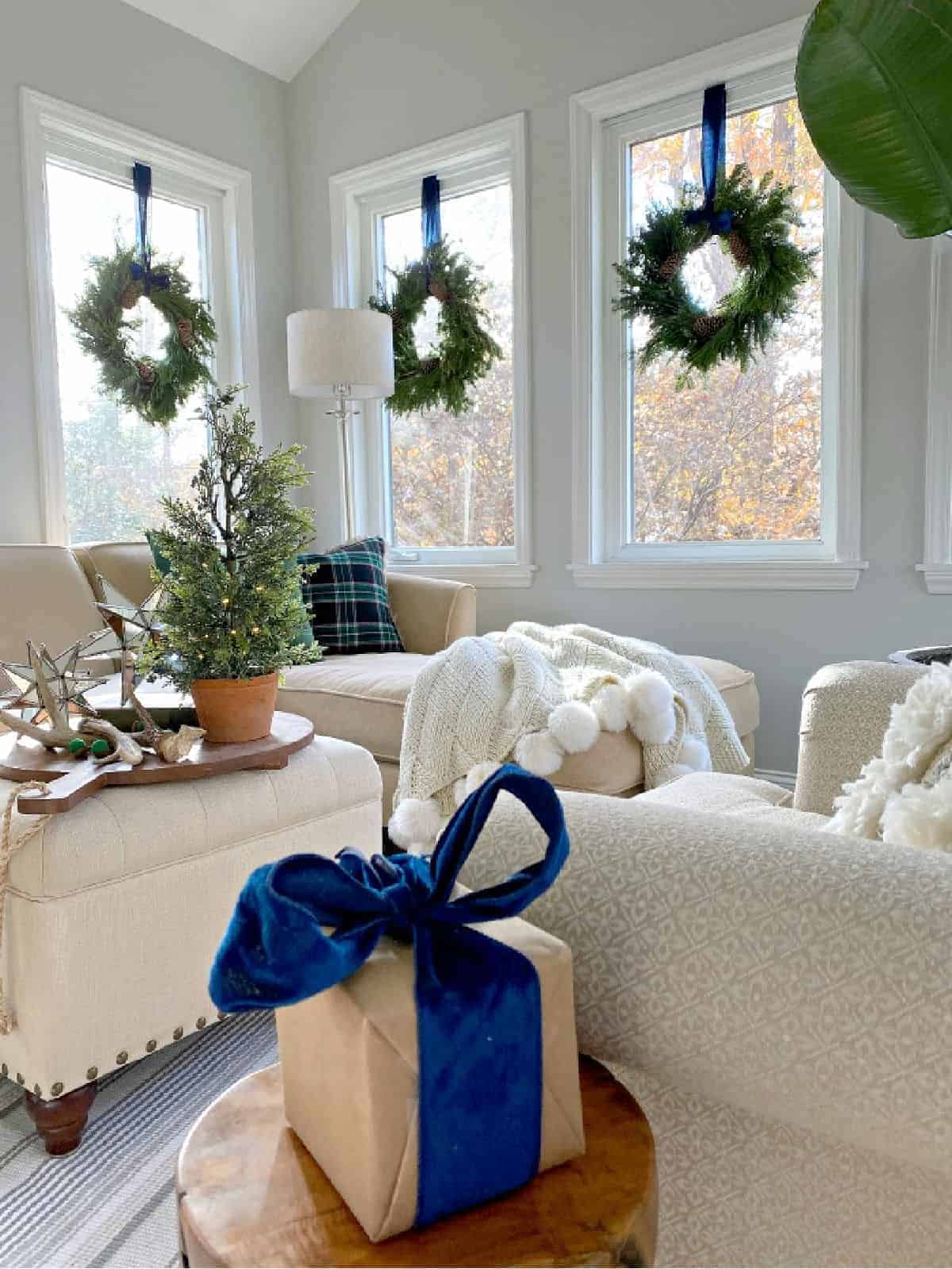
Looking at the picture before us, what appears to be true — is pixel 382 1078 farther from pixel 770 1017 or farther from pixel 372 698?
pixel 372 698

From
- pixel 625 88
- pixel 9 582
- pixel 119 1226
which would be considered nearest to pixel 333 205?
pixel 625 88

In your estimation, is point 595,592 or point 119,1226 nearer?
point 119,1226

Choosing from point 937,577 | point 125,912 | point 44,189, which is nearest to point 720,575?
point 937,577

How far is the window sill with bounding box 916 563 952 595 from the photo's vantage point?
111 inches

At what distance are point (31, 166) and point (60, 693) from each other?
104 inches

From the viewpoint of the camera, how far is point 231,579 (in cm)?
148

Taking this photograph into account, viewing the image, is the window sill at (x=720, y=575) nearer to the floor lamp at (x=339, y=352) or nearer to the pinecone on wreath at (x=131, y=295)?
the floor lamp at (x=339, y=352)

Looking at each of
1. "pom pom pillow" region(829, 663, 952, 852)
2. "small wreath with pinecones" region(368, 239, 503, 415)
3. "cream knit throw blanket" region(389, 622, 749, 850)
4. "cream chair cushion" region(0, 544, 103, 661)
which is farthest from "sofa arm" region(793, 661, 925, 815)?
"small wreath with pinecones" region(368, 239, 503, 415)

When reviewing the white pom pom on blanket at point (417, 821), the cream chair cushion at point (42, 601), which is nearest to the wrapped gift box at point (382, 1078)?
the white pom pom on blanket at point (417, 821)

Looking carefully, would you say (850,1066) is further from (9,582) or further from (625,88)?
(625,88)

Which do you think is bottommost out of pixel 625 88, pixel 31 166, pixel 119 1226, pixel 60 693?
pixel 119 1226

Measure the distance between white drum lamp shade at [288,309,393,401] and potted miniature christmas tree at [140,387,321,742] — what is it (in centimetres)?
204

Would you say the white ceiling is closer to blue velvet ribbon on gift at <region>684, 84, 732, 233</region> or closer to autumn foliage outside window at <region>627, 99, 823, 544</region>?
autumn foliage outside window at <region>627, 99, 823, 544</region>

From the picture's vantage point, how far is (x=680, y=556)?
11.3 ft
